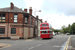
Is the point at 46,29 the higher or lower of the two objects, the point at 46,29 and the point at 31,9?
the lower

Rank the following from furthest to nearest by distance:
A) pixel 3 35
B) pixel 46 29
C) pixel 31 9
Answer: pixel 31 9
pixel 3 35
pixel 46 29

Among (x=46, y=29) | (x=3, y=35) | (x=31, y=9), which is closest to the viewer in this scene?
(x=46, y=29)

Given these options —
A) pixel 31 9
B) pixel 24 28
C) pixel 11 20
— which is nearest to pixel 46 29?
pixel 24 28

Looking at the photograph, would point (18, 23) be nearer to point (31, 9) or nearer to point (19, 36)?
point (19, 36)

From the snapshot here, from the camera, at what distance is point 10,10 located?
113 feet

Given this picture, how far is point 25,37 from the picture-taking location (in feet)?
108

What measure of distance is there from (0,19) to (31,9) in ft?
38.5

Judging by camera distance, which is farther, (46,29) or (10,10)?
(10,10)

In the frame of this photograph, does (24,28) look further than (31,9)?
No

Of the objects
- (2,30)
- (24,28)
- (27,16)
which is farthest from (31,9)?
(2,30)

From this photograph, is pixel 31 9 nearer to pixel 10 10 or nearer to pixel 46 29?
pixel 10 10

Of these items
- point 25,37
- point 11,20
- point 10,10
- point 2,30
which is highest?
point 10,10

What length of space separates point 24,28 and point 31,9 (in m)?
9.56

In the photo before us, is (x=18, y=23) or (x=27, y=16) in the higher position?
(x=27, y=16)
